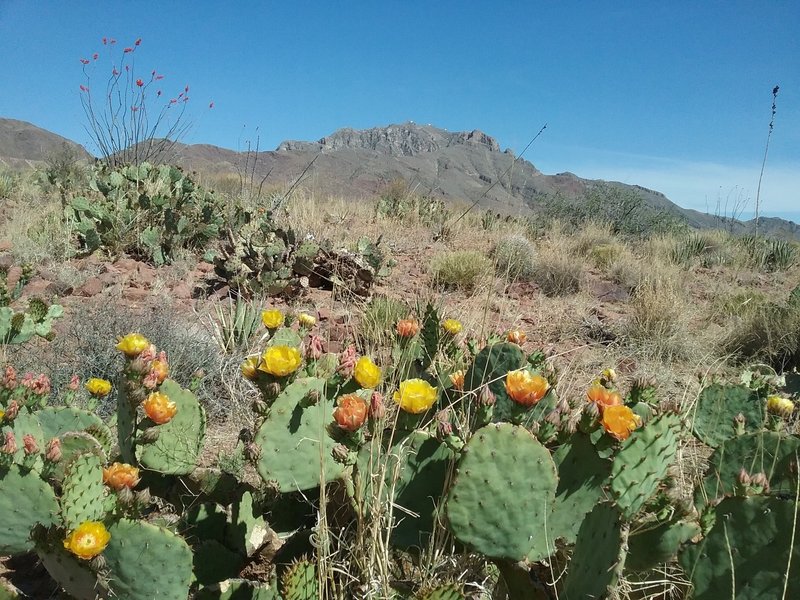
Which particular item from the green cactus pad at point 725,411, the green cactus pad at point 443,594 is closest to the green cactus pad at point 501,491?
the green cactus pad at point 443,594

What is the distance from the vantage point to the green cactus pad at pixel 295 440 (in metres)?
1.53

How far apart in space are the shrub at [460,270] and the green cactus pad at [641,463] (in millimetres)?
4639

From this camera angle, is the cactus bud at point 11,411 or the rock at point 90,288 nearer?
the cactus bud at point 11,411

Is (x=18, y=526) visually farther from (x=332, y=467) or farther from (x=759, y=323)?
(x=759, y=323)

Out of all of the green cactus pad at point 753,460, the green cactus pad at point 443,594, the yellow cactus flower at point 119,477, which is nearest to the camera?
the green cactus pad at point 443,594

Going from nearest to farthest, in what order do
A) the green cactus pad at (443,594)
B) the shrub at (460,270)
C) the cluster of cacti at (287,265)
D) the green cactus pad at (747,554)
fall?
the green cactus pad at (747,554), the green cactus pad at (443,594), the cluster of cacti at (287,265), the shrub at (460,270)

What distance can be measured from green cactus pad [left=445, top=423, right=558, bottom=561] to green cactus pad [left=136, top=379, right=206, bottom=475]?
0.82 meters

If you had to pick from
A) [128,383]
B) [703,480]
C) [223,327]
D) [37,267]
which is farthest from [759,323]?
[37,267]

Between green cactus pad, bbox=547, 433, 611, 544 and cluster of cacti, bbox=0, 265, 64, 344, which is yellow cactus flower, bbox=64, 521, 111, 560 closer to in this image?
green cactus pad, bbox=547, 433, 611, 544

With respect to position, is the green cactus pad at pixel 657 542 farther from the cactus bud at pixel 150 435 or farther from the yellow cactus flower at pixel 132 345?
the yellow cactus flower at pixel 132 345

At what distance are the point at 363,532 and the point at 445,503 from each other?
0.21 meters

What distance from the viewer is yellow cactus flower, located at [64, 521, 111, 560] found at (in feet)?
3.92

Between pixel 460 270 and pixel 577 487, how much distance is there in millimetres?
4646

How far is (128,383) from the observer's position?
1.51 metres
